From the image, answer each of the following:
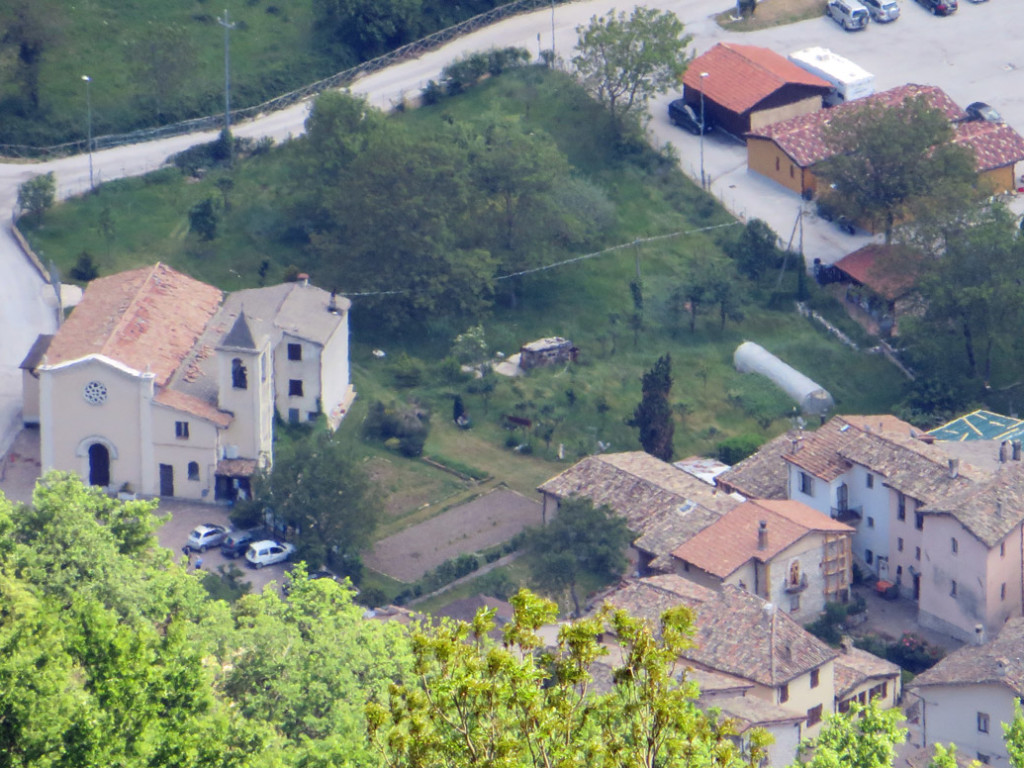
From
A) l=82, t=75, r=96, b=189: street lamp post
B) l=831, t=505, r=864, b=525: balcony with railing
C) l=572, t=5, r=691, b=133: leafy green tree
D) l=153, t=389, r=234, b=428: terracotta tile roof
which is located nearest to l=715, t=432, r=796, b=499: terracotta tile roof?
l=831, t=505, r=864, b=525: balcony with railing

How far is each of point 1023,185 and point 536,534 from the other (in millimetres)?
38107

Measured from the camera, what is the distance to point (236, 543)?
228 ft

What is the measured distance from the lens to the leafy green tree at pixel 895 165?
286 ft

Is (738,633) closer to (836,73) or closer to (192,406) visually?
(192,406)

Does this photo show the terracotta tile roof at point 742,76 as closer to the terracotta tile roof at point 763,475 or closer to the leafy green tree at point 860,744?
the terracotta tile roof at point 763,475

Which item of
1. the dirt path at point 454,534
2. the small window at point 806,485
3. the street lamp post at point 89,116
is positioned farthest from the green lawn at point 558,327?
the small window at point 806,485

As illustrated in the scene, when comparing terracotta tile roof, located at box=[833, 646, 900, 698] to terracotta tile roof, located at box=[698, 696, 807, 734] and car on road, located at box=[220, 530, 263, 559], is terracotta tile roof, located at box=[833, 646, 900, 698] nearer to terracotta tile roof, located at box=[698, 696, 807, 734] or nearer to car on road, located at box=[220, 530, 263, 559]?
terracotta tile roof, located at box=[698, 696, 807, 734]

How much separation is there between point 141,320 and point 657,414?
20.4 meters

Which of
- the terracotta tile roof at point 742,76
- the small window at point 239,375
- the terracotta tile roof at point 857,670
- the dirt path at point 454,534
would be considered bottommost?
the dirt path at point 454,534

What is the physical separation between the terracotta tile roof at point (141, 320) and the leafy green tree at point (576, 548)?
1595 cm

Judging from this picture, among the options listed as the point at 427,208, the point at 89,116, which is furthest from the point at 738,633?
the point at 89,116

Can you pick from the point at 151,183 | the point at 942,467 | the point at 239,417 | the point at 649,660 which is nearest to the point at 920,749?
the point at 942,467

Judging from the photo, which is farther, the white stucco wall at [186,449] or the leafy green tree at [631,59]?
the leafy green tree at [631,59]

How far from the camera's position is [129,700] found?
34156 mm
